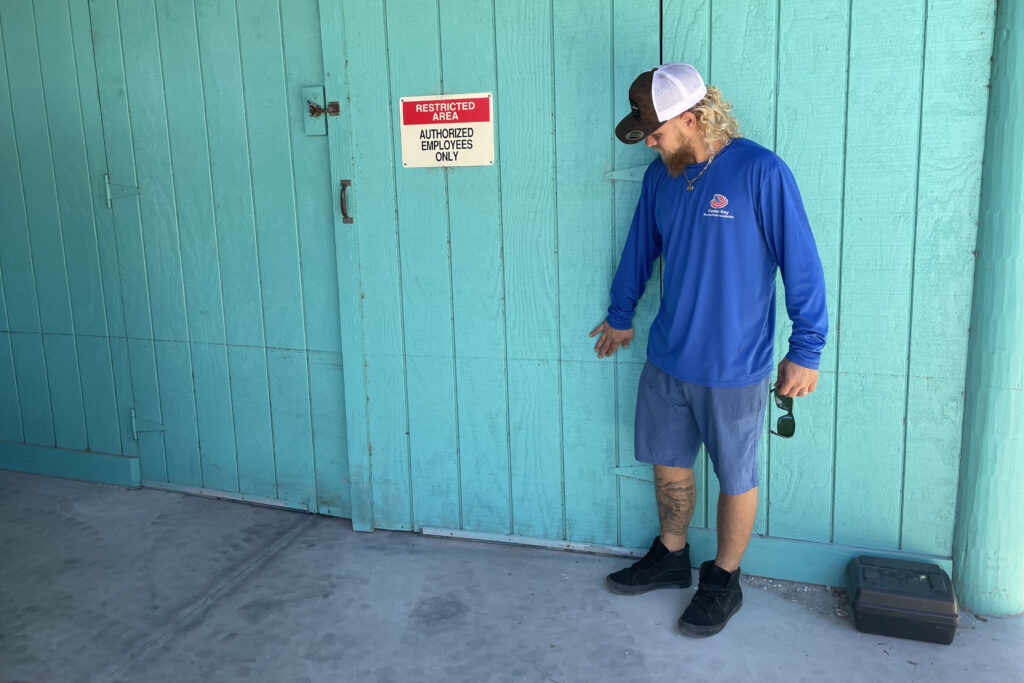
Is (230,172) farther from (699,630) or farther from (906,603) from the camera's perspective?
(906,603)

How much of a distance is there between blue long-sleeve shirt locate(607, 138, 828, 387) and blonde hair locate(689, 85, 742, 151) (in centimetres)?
4

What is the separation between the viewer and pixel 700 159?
224 cm

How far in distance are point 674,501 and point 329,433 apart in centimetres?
140

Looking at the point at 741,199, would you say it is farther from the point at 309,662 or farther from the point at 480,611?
the point at 309,662

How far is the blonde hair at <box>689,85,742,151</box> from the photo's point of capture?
2178 mm

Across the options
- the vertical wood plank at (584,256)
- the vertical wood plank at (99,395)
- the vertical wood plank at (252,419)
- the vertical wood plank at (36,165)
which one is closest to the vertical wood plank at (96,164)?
the vertical wood plank at (99,395)

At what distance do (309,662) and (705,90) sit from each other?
1.95m

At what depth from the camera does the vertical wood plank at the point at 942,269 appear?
2.15 meters

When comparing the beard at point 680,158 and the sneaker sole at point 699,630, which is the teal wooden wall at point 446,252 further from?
the sneaker sole at point 699,630

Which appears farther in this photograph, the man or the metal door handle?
the metal door handle

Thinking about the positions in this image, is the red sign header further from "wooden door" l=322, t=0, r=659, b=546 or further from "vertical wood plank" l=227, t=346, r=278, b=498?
"vertical wood plank" l=227, t=346, r=278, b=498

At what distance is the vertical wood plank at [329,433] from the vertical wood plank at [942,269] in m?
1.99

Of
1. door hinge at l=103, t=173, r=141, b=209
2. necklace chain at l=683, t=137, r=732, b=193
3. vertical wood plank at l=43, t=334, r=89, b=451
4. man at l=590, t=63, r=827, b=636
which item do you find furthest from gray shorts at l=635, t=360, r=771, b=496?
vertical wood plank at l=43, t=334, r=89, b=451

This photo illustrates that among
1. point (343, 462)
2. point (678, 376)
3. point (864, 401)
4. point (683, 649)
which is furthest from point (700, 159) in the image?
point (343, 462)
